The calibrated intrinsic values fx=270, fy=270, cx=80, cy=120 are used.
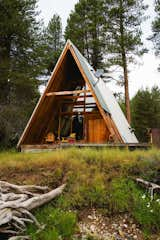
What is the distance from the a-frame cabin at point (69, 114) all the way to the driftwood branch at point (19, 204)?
15.3 feet

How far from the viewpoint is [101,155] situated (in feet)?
22.0

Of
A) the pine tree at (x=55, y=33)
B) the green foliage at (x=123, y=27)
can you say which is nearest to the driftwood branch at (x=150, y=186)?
the green foliage at (x=123, y=27)

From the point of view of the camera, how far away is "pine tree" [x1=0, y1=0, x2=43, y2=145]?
13.4m

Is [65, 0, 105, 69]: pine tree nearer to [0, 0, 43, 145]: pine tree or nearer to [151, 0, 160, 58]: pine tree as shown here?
[151, 0, 160, 58]: pine tree

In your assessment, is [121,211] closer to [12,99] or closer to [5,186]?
[5,186]

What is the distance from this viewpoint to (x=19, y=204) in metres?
4.64

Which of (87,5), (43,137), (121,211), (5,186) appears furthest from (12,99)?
(87,5)

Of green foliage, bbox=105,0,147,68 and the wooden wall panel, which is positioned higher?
green foliage, bbox=105,0,147,68

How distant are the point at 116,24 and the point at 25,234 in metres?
17.0

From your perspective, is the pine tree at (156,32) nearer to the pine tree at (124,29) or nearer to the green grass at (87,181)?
the pine tree at (124,29)

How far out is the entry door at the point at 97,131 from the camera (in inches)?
449

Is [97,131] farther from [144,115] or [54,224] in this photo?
[144,115]

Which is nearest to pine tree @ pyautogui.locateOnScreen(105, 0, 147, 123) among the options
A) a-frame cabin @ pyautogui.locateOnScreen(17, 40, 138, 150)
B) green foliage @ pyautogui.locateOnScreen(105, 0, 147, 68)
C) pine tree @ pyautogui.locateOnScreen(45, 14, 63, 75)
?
green foliage @ pyautogui.locateOnScreen(105, 0, 147, 68)

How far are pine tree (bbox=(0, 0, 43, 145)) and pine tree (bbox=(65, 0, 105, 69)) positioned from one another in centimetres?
660
